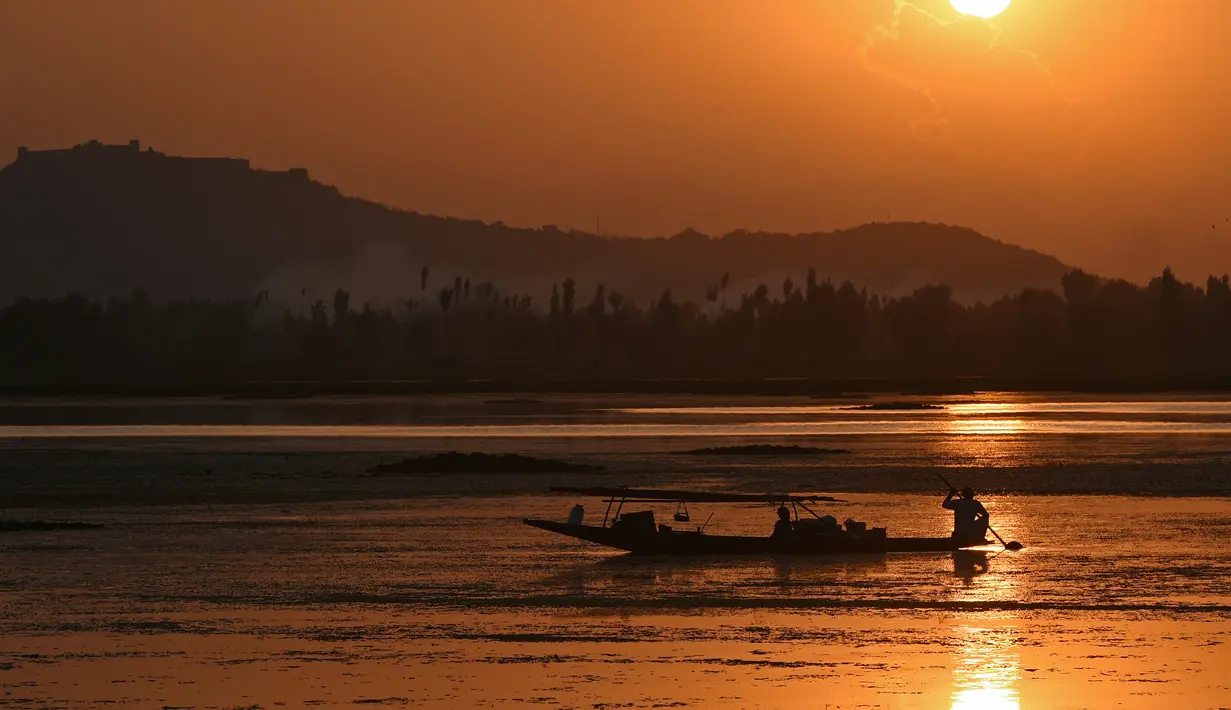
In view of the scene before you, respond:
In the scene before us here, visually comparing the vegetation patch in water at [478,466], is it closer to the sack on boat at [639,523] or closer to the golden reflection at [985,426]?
the sack on boat at [639,523]

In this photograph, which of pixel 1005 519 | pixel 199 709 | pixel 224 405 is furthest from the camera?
pixel 224 405

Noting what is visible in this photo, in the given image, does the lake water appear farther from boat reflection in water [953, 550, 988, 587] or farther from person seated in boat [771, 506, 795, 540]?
person seated in boat [771, 506, 795, 540]

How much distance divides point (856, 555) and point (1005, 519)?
10.5 metres

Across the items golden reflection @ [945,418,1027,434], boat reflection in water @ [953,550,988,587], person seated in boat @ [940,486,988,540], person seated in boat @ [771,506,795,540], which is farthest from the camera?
golden reflection @ [945,418,1027,434]

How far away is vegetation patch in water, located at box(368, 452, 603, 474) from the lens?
2876 inches

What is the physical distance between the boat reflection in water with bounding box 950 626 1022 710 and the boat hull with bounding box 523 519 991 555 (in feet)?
37.8

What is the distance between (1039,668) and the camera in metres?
27.3

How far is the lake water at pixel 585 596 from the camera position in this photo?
86.6ft

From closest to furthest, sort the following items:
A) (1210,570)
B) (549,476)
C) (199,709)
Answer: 1. (199,709)
2. (1210,570)
3. (549,476)

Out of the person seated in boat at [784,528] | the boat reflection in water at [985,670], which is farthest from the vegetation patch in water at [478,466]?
the boat reflection in water at [985,670]

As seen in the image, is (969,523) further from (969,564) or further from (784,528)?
(784,528)

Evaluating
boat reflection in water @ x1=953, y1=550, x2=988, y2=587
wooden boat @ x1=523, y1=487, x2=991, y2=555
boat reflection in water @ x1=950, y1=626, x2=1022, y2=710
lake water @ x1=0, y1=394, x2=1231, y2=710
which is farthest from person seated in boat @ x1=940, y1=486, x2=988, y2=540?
boat reflection in water @ x1=950, y1=626, x2=1022, y2=710

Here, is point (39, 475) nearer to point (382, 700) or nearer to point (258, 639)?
point (258, 639)

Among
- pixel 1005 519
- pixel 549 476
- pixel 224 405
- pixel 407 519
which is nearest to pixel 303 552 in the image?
pixel 407 519
